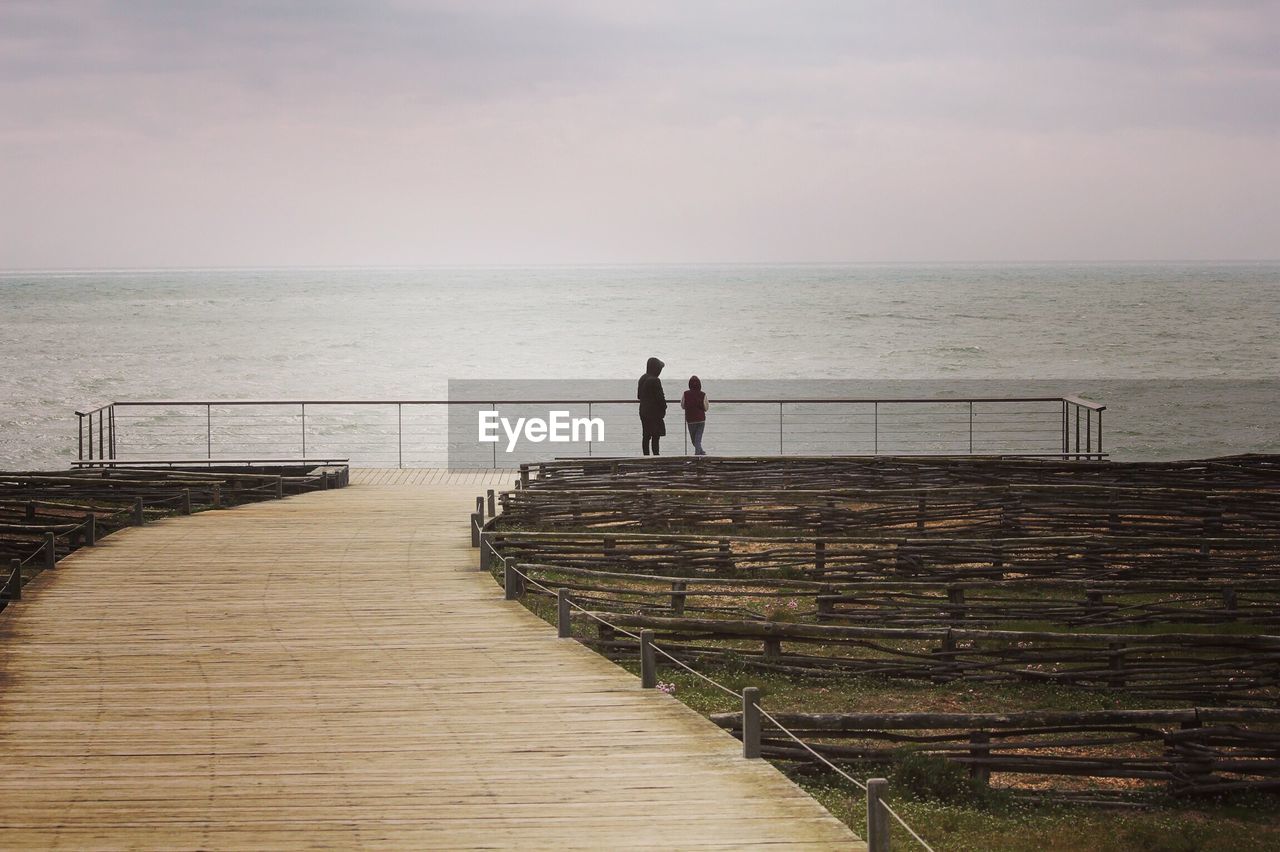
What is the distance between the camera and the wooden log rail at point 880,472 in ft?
56.7

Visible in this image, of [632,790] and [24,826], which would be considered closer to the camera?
[24,826]

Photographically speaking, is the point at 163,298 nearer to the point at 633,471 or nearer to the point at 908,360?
the point at 908,360

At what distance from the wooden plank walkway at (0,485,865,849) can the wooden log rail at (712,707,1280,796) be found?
1350mm

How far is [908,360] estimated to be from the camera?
77250mm

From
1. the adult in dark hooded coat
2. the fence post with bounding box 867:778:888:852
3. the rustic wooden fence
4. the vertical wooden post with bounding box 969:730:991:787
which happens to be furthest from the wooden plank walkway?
the adult in dark hooded coat

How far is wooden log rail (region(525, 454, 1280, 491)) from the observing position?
17.3 m

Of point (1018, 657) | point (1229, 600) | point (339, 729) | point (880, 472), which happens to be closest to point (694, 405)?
point (880, 472)

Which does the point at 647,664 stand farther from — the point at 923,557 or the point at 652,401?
the point at 652,401

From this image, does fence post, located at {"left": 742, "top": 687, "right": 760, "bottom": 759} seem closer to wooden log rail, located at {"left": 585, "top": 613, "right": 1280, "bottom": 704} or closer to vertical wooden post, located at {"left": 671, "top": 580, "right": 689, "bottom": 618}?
wooden log rail, located at {"left": 585, "top": 613, "right": 1280, "bottom": 704}

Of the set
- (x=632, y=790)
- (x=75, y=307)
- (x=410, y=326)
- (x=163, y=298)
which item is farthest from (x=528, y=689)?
(x=163, y=298)

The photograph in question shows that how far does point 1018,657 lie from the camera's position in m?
11.2

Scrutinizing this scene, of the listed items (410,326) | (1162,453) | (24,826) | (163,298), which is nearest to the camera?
(24,826)

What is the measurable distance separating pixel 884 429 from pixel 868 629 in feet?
116

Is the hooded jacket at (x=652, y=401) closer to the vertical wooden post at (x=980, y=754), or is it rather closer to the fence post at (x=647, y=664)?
the vertical wooden post at (x=980, y=754)
